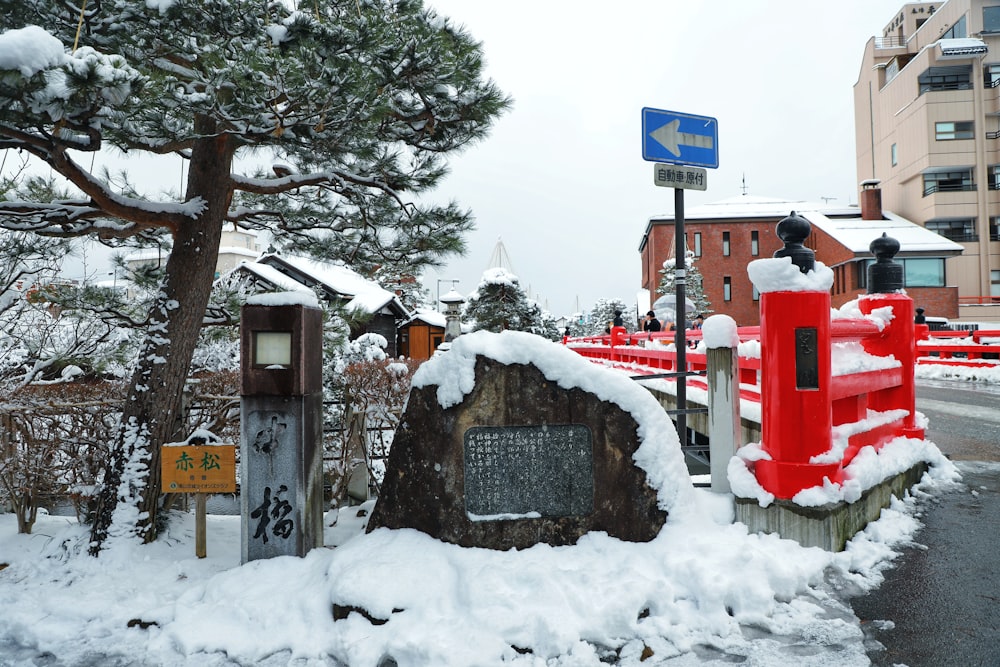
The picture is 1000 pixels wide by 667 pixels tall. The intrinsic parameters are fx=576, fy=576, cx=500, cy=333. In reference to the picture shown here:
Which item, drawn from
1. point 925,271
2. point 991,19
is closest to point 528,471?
point 925,271

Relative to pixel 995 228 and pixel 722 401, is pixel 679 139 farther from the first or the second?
pixel 995 228

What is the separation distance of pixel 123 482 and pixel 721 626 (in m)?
4.65

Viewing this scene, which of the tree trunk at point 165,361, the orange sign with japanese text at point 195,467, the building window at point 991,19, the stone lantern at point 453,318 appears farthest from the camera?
the building window at point 991,19

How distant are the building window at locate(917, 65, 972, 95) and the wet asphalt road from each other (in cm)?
3955

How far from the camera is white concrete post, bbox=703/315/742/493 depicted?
4570 millimetres

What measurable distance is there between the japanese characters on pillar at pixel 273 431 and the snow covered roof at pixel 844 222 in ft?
84.0

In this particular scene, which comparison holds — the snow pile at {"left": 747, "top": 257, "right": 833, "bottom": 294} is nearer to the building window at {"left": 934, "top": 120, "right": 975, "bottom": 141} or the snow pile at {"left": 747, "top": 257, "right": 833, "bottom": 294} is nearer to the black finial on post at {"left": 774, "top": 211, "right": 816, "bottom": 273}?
the black finial on post at {"left": 774, "top": 211, "right": 816, "bottom": 273}

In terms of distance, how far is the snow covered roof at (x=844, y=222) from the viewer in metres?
30.5

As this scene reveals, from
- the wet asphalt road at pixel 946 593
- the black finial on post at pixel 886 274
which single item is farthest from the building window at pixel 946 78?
the wet asphalt road at pixel 946 593

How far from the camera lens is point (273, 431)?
4.22 meters

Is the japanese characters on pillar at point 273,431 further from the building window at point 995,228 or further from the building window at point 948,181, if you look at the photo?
the building window at point 995,228

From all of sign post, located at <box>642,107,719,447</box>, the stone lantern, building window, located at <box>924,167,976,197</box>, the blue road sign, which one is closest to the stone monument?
sign post, located at <box>642,107,719,447</box>

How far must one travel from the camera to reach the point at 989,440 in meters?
8.12

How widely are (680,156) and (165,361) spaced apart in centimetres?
481
